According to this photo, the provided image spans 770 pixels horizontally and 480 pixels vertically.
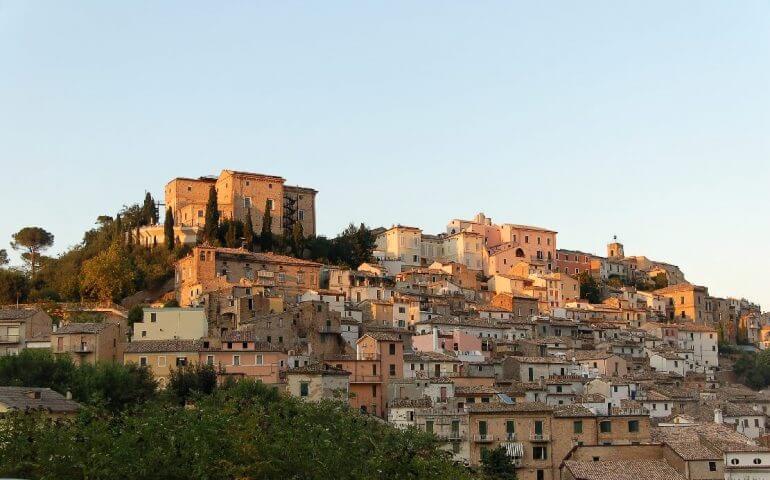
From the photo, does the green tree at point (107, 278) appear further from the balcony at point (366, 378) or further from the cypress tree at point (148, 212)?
the balcony at point (366, 378)

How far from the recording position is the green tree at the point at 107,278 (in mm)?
74438

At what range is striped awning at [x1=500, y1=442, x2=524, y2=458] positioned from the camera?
156ft

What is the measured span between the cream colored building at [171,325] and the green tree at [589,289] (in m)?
40.4

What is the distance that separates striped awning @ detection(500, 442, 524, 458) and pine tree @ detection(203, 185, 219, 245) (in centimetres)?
3683

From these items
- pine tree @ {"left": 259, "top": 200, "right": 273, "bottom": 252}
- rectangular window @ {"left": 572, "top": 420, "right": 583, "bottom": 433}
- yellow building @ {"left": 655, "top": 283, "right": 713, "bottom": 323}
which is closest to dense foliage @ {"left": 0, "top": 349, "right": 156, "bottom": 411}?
rectangular window @ {"left": 572, "top": 420, "right": 583, "bottom": 433}

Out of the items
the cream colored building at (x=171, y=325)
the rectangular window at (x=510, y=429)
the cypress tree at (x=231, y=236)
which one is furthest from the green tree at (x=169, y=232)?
the rectangular window at (x=510, y=429)

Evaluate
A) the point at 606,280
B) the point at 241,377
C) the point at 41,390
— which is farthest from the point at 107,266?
the point at 606,280

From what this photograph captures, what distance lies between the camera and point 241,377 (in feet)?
180

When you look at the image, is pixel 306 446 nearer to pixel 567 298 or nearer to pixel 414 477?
pixel 414 477

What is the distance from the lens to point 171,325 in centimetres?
6109

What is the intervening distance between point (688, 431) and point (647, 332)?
31.9 m

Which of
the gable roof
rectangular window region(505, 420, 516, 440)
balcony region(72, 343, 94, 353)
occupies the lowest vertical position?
rectangular window region(505, 420, 516, 440)

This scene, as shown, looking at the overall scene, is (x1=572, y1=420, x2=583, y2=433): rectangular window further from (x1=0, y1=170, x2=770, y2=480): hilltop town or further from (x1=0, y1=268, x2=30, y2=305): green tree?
(x1=0, y1=268, x2=30, y2=305): green tree

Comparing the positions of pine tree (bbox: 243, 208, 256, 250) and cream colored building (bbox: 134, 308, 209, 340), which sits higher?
pine tree (bbox: 243, 208, 256, 250)
